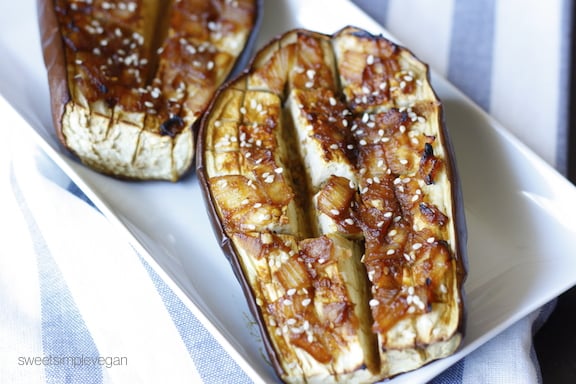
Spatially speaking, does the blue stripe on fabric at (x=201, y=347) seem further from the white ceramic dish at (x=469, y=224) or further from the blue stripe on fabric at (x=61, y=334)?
the blue stripe on fabric at (x=61, y=334)

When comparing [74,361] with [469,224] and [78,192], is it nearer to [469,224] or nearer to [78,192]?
[78,192]

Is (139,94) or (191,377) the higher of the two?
(139,94)

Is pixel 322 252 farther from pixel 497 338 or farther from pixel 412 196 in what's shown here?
pixel 497 338

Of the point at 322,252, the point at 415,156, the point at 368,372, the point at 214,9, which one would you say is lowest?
the point at 368,372

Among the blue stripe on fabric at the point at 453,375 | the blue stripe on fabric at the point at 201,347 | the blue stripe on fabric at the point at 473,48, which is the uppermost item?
the blue stripe on fabric at the point at 473,48

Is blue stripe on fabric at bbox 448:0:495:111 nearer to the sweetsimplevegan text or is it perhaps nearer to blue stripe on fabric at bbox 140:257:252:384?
blue stripe on fabric at bbox 140:257:252:384

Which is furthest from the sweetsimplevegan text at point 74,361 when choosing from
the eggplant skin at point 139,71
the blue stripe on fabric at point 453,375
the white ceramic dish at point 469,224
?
the blue stripe on fabric at point 453,375

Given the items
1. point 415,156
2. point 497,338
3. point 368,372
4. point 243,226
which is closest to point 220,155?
point 243,226
